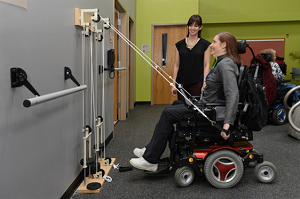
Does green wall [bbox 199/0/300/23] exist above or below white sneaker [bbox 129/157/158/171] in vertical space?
above

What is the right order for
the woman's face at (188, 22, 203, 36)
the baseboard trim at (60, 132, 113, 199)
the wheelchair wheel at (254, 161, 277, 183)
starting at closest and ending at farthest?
the baseboard trim at (60, 132, 113, 199), the wheelchair wheel at (254, 161, 277, 183), the woman's face at (188, 22, 203, 36)

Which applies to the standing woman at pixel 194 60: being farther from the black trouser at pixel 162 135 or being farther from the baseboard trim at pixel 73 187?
the baseboard trim at pixel 73 187

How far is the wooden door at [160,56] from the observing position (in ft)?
20.5

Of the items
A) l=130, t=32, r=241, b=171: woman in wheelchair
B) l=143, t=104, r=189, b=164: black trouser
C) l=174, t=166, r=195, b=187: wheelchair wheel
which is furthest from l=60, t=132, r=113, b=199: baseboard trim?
l=174, t=166, r=195, b=187: wheelchair wheel

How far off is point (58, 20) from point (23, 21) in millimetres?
430

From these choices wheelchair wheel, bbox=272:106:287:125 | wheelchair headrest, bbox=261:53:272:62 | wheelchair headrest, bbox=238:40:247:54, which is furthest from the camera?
wheelchair wheel, bbox=272:106:287:125

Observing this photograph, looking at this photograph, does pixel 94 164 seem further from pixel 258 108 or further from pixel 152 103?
pixel 152 103

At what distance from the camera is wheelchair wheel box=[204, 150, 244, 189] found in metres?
2.07

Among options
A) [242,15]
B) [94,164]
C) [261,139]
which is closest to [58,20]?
[94,164]

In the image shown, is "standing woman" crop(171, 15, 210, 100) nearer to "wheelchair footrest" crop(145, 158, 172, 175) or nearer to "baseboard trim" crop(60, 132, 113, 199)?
"wheelchair footrest" crop(145, 158, 172, 175)

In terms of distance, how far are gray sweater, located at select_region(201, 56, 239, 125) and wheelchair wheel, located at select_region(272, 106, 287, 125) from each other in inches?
103

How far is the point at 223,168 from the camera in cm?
208

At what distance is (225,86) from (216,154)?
537 millimetres

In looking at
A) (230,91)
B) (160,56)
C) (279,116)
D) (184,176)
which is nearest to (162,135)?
(184,176)
